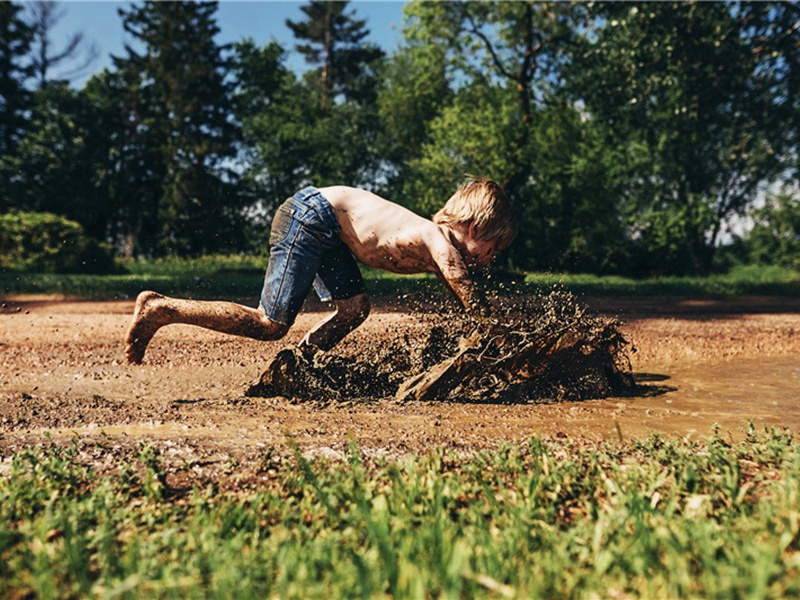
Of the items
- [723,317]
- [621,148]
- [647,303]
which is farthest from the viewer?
[621,148]

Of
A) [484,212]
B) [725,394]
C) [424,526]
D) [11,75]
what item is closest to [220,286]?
[484,212]

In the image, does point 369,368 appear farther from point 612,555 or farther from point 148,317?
point 612,555

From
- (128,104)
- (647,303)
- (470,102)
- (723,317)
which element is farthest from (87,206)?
(723,317)

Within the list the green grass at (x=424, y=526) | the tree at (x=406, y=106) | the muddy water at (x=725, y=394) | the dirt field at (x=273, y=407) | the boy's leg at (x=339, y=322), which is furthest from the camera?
the tree at (x=406, y=106)

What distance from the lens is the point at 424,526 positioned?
5.80 feet

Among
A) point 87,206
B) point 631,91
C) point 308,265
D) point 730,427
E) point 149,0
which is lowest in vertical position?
point 730,427

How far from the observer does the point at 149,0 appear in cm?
3600

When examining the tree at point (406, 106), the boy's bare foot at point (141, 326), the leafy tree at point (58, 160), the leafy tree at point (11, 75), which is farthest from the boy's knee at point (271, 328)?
the leafy tree at point (11, 75)

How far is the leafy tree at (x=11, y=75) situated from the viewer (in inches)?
1265

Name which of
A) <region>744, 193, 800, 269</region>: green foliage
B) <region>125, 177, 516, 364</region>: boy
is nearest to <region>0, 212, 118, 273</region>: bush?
<region>125, 177, 516, 364</region>: boy

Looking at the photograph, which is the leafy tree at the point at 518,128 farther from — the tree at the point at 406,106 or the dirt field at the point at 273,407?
the dirt field at the point at 273,407

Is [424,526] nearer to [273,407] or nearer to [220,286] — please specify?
[273,407]

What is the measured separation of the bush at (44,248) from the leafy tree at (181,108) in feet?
42.8

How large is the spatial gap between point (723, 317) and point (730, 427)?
724 cm
